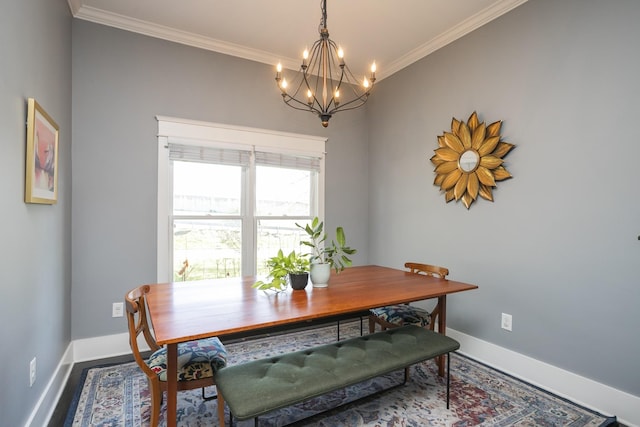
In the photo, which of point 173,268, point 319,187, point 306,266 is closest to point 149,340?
point 306,266

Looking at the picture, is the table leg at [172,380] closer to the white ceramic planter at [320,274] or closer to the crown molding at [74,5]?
the white ceramic planter at [320,274]

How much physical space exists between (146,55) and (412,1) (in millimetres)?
2377

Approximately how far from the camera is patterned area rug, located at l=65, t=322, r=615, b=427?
192 centimetres

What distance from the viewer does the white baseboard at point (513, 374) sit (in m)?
1.91

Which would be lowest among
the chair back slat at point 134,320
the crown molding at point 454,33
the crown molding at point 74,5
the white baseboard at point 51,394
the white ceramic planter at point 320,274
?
the white baseboard at point 51,394

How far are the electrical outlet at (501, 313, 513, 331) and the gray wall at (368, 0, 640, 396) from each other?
5cm

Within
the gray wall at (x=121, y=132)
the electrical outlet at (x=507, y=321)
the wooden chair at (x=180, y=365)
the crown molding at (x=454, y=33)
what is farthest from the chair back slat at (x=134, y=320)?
the crown molding at (x=454, y=33)

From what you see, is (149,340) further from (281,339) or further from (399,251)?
(399,251)

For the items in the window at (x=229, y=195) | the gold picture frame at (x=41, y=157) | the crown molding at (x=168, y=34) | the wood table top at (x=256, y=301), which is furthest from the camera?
the window at (x=229, y=195)

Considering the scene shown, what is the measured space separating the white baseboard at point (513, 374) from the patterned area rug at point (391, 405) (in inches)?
3.0

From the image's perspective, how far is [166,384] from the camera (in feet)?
5.19

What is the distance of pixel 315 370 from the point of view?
1.63 metres

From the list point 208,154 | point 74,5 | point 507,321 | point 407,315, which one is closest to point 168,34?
point 74,5

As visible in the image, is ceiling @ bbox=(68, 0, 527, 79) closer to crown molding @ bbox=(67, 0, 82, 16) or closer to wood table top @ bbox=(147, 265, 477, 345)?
crown molding @ bbox=(67, 0, 82, 16)
